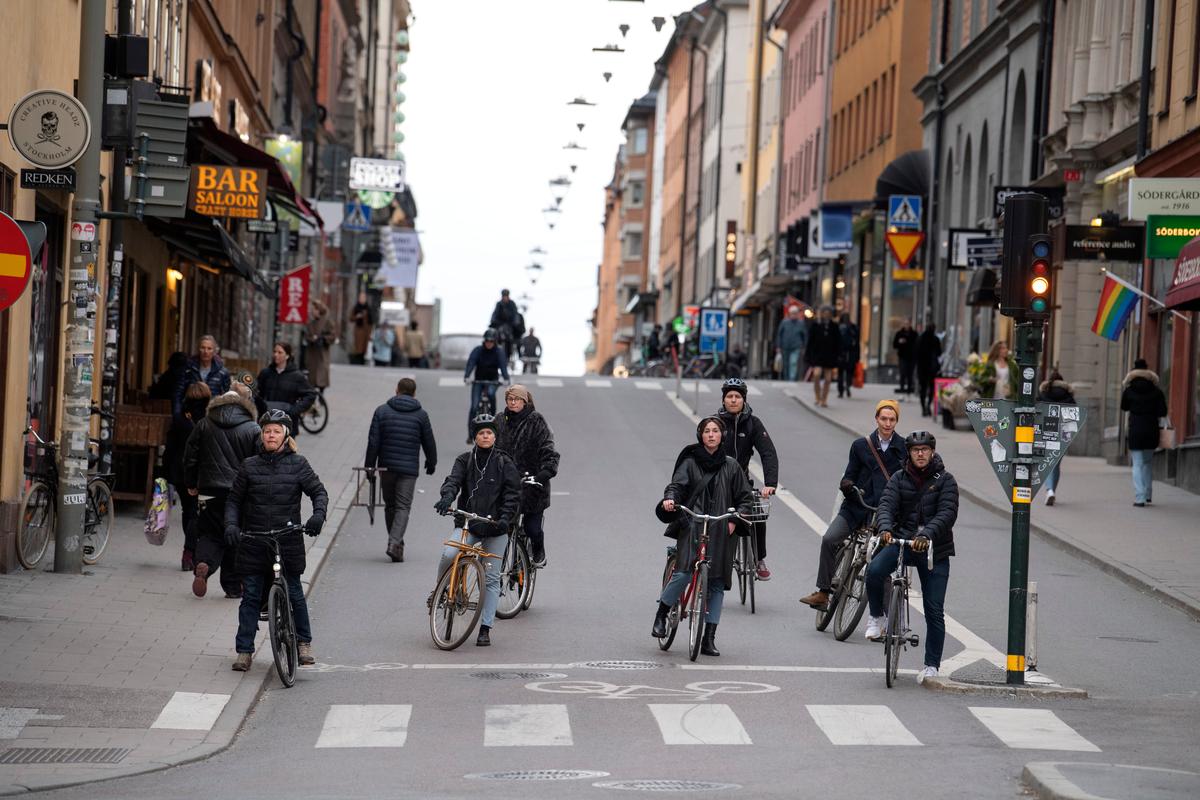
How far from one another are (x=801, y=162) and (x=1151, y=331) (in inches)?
1796

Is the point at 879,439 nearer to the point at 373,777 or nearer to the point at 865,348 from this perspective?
the point at 373,777

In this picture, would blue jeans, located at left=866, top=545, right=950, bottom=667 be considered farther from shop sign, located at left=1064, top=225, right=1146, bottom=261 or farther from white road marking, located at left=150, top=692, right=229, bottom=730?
shop sign, located at left=1064, top=225, right=1146, bottom=261

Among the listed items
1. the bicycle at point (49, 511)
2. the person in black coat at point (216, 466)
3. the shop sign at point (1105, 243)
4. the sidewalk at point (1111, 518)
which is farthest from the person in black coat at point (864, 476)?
the shop sign at point (1105, 243)

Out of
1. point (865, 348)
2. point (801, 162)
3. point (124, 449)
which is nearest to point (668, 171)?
point (801, 162)

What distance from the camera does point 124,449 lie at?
22.3m

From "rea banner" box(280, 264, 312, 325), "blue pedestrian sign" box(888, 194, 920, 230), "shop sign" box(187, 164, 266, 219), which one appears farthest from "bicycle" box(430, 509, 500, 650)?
"blue pedestrian sign" box(888, 194, 920, 230)

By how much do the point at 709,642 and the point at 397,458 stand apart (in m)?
6.13

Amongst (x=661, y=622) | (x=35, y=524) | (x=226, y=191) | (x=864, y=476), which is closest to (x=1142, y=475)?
(x=864, y=476)

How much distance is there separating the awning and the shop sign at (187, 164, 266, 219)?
10598 mm

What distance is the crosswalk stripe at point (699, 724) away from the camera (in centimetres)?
1184

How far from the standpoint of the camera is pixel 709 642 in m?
15.3

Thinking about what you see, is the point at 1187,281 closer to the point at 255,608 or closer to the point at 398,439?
the point at 398,439

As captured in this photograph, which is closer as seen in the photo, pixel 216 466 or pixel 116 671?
pixel 116 671

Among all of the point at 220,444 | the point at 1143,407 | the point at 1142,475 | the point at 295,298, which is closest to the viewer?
the point at 220,444
